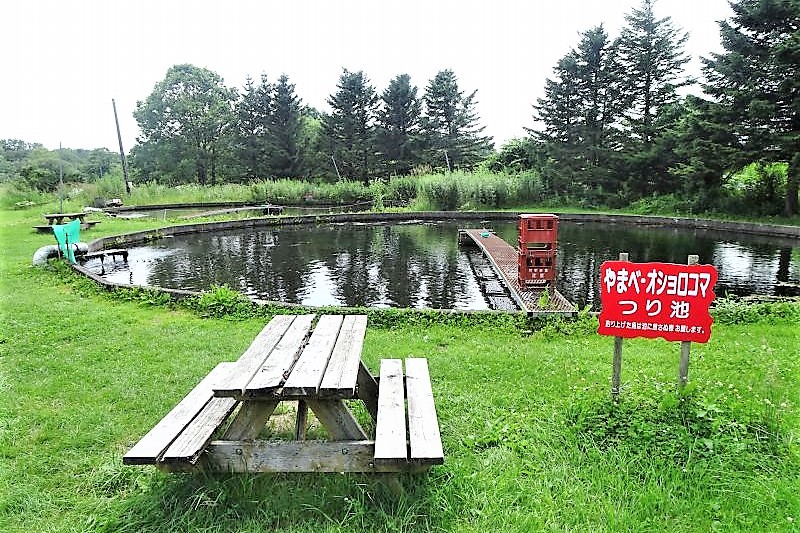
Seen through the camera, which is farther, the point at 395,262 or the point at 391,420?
the point at 395,262

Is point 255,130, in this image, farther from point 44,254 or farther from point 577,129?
point 44,254

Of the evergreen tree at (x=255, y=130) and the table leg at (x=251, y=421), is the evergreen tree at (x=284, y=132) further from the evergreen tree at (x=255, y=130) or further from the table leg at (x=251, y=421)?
the table leg at (x=251, y=421)

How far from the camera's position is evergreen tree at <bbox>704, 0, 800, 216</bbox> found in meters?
13.4

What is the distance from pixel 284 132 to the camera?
32250mm

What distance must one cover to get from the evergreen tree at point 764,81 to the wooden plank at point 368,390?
14625mm

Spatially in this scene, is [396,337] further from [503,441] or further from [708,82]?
[708,82]

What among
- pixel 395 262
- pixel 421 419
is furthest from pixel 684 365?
pixel 395 262

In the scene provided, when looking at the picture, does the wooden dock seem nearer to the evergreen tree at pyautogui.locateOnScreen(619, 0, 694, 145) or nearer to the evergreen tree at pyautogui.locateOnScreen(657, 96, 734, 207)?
the evergreen tree at pyautogui.locateOnScreen(657, 96, 734, 207)

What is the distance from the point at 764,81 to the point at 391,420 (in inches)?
652

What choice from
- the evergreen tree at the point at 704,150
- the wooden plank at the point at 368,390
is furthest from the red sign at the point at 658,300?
the evergreen tree at the point at 704,150

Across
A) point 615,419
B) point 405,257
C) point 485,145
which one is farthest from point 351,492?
point 485,145

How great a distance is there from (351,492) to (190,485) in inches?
25.9

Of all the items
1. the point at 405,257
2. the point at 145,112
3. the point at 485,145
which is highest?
the point at 145,112

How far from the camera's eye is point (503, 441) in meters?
2.56
